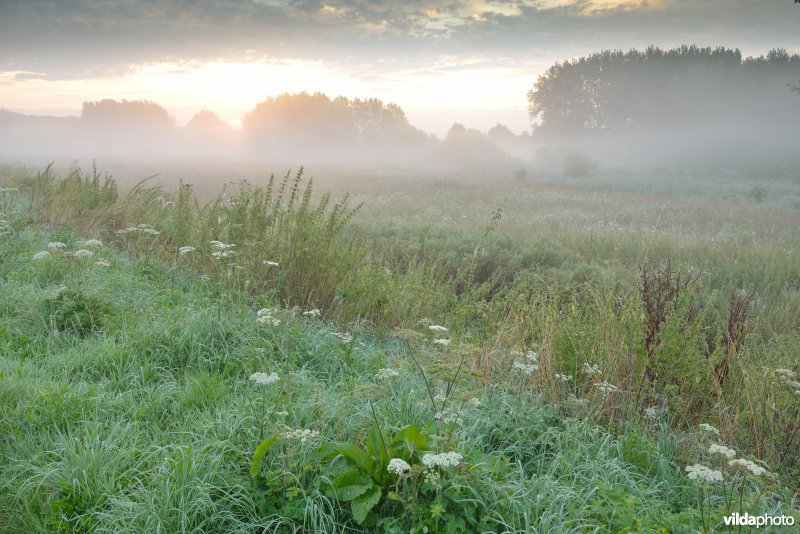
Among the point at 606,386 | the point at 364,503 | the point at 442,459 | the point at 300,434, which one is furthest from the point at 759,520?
the point at 300,434

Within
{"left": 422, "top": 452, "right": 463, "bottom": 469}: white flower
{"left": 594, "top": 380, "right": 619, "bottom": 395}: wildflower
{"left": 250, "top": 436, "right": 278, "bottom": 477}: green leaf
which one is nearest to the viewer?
{"left": 422, "top": 452, "right": 463, "bottom": 469}: white flower

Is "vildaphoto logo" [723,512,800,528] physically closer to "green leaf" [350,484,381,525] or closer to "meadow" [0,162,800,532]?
"meadow" [0,162,800,532]

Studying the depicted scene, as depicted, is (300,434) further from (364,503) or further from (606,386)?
(606,386)

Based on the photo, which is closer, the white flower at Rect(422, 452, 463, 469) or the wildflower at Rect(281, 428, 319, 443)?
the white flower at Rect(422, 452, 463, 469)

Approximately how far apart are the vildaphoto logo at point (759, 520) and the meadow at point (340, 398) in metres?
0.06

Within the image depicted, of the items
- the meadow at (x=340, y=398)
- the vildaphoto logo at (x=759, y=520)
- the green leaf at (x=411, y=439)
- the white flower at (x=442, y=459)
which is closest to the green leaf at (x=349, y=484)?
the meadow at (x=340, y=398)

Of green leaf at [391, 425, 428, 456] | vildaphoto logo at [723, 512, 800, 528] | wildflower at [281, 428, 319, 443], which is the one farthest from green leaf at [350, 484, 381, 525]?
vildaphoto logo at [723, 512, 800, 528]

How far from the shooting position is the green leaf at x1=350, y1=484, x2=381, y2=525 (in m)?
2.56

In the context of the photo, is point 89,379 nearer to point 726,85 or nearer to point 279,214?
point 279,214

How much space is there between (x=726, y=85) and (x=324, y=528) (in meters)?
80.1

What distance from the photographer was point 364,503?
2609 millimetres

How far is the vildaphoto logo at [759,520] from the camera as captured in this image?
8.64ft

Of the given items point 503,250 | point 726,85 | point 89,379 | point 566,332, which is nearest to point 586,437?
point 566,332

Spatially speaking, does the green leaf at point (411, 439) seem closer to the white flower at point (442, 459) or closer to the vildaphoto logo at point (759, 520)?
the white flower at point (442, 459)
